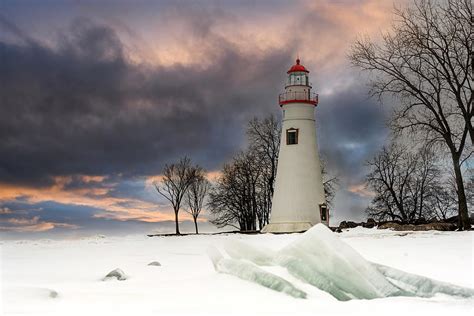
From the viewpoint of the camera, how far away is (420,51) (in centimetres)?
2550

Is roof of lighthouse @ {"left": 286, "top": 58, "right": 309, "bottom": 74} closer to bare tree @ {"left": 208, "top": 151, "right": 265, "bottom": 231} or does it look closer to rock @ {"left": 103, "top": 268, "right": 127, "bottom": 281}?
bare tree @ {"left": 208, "top": 151, "right": 265, "bottom": 231}

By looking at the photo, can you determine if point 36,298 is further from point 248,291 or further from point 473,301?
point 473,301

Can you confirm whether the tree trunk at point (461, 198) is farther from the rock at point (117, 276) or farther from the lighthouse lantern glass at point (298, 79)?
the rock at point (117, 276)

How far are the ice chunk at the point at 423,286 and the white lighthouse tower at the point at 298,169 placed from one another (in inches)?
1006

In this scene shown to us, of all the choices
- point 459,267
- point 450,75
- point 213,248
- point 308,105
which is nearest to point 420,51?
point 450,75


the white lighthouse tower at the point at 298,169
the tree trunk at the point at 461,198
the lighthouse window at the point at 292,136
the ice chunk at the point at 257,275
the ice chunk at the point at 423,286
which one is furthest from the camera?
the lighthouse window at the point at 292,136

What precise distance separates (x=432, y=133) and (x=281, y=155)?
34.1 feet

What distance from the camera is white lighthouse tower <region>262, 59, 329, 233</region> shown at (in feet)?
108

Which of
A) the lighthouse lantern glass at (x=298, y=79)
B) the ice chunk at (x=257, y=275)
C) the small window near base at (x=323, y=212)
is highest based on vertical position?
the lighthouse lantern glass at (x=298, y=79)

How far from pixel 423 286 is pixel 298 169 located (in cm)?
2691

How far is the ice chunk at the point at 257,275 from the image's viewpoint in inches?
233

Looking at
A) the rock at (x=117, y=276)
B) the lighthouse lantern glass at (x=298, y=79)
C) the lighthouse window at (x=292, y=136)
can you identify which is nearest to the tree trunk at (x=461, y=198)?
the lighthouse window at (x=292, y=136)

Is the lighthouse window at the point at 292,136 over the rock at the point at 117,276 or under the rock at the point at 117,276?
over

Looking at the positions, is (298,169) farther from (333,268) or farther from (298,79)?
(333,268)
